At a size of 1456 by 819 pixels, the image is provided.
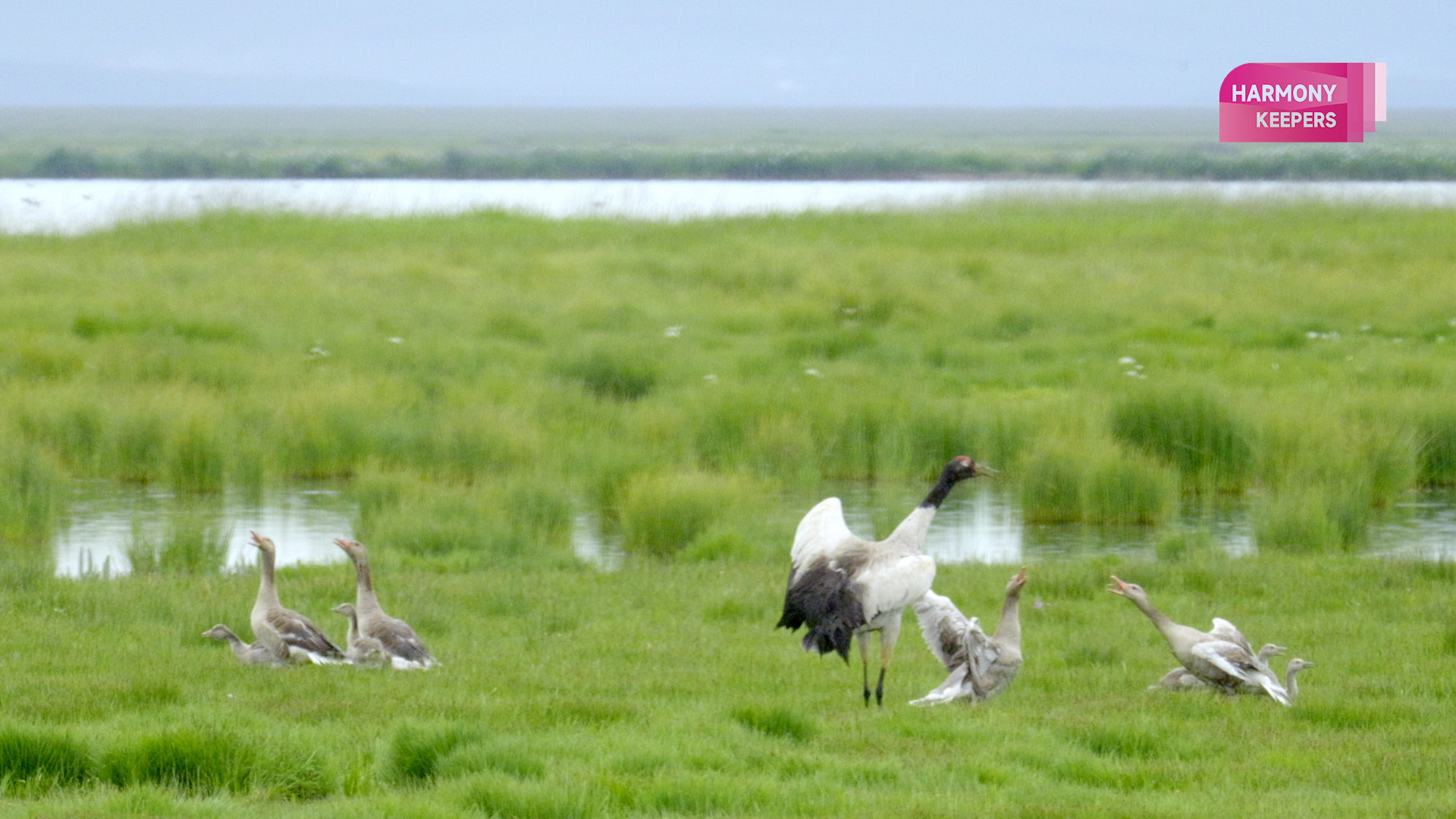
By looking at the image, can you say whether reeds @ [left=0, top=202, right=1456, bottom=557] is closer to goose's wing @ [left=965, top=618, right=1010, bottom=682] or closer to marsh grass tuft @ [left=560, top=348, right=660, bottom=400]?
marsh grass tuft @ [left=560, top=348, right=660, bottom=400]

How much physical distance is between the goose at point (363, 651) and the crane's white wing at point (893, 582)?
105 inches

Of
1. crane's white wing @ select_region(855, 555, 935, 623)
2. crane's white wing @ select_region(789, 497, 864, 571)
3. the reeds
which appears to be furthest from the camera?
the reeds

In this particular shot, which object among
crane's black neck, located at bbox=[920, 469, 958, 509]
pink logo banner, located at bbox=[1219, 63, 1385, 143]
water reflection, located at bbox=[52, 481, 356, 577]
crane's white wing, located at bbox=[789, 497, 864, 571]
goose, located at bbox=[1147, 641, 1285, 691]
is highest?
pink logo banner, located at bbox=[1219, 63, 1385, 143]

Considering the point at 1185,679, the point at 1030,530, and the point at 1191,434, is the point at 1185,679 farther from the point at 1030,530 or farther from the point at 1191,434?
the point at 1191,434

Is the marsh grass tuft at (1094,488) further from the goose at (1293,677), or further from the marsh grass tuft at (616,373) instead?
the goose at (1293,677)

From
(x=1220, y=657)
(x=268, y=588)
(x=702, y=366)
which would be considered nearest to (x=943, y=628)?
(x=1220, y=657)

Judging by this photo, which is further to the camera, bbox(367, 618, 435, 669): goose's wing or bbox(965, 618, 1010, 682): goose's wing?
bbox(367, 618, 435, 669): goose's wing

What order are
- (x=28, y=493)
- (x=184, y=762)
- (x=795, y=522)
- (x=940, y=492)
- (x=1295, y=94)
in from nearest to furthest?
(x=184, y=762) → (x=940, y=492) → (x=28, y=493) → (x=795, y=522) → (x=1295, y=94)

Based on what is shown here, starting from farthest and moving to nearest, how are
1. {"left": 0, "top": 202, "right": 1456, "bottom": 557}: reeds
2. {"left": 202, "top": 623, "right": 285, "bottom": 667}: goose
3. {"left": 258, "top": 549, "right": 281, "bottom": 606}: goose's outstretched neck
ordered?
1. {"left": 0, "top": 202, "right": 1456, "bottom": 557}: reeds
2. {"left": 258, "top": 549, "right": 281, "bottom": 606}: goose's outstretched neck
3. {"left": 202, "top": 623, "right": 285, "bottom": 667}: goose

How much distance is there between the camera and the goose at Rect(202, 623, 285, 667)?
9.05 meters

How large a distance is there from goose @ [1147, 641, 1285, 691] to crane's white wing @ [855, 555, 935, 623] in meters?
1.65

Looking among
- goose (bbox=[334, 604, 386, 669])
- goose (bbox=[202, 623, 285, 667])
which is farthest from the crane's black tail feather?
goose (bbox=[202, 623, 285, 667])

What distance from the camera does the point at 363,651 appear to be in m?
9.01

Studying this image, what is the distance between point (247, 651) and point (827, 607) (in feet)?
10.9
